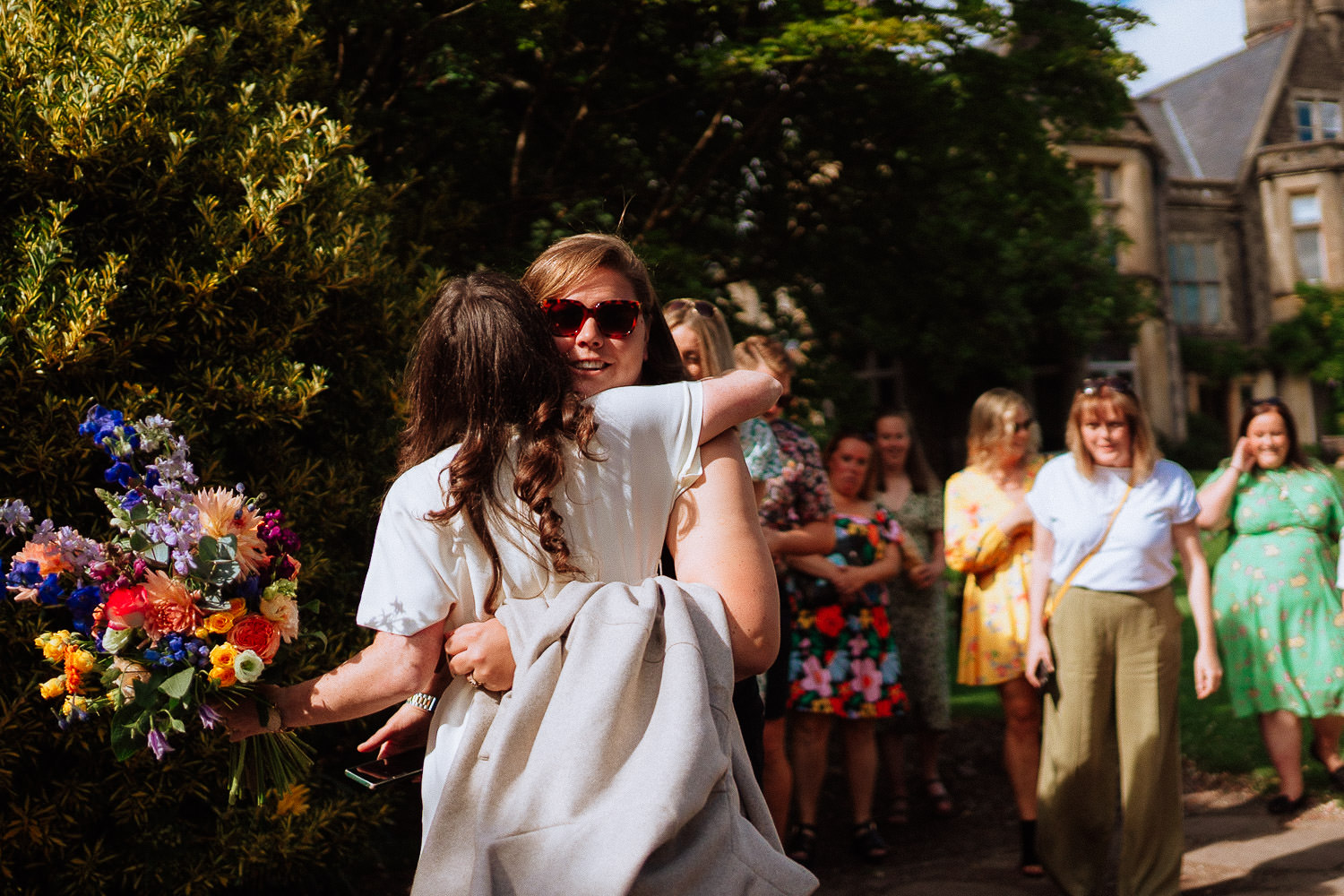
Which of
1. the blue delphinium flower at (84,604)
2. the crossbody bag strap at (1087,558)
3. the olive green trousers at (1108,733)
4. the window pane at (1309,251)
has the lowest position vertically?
the olive green trousers at (1108,733)

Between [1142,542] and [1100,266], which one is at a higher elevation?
[1100,266]

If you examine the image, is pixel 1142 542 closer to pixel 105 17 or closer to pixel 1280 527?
pixel 1280 527

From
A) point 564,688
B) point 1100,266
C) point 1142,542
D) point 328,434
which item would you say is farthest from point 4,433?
point 1100,266

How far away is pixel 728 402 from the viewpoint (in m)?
2.07

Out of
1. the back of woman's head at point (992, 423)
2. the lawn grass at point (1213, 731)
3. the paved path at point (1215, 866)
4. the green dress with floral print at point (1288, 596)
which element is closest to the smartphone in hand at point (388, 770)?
the paved path at point (1215, 866)

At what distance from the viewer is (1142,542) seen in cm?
484

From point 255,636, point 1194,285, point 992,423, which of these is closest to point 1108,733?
point 992,423

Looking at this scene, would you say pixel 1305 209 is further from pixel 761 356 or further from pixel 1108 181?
pixel 761 356

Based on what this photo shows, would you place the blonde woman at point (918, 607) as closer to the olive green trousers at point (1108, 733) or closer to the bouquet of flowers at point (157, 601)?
the olive green trousers at point (1108, 733)

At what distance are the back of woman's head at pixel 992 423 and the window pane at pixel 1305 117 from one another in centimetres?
2870

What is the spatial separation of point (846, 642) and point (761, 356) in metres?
1.64

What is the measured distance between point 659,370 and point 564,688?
Answer: 93cm

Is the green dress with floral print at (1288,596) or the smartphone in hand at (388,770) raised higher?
the smartphone in hand at (388,770)

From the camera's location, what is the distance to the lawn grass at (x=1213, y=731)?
6.72m
